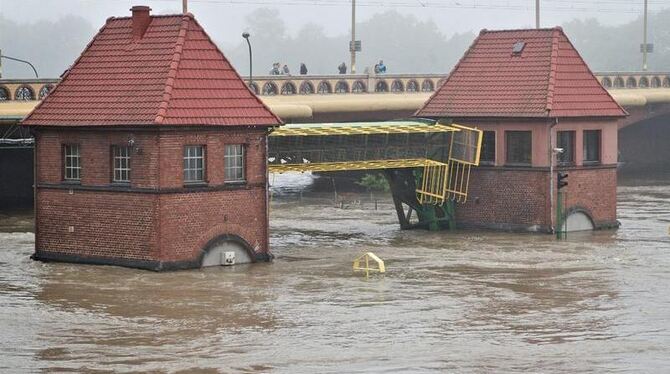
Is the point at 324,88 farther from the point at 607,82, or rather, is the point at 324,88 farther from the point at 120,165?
the point at 120,165

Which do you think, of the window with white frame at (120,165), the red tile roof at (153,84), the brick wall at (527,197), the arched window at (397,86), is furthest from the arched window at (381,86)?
the window with white frame at (120,165)

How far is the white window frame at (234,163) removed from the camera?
41594mm

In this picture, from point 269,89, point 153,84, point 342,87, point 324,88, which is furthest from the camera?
point 342,87

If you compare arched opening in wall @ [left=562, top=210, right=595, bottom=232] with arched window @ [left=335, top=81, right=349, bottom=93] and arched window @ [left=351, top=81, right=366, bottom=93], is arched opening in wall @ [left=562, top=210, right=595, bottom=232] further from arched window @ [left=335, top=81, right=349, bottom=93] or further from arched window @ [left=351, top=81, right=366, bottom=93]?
arched window @ [left=351, top=81, right=366, bottom=93]

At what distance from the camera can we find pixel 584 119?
5228 cm

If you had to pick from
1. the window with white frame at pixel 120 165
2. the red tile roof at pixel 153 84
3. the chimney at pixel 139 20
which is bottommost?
the window with white frame at pixel 120 165

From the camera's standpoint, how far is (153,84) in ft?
134

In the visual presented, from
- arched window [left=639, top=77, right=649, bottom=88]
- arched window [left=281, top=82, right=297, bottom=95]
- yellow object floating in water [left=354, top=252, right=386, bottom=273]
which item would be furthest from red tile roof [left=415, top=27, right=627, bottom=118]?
arched window [left=639, top=77, right=649, bottom=88]

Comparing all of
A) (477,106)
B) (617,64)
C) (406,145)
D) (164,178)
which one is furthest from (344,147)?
(617,64)

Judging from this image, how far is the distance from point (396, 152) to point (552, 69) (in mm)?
5924

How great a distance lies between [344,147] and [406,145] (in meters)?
3.02

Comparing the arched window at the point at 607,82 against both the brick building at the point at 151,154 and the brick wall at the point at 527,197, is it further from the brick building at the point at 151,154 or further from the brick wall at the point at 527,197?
the brick building at the point at 151,154

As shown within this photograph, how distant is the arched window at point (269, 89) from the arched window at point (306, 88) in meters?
2.13

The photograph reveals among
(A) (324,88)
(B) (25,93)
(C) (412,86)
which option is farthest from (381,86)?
(B) (25,93)
